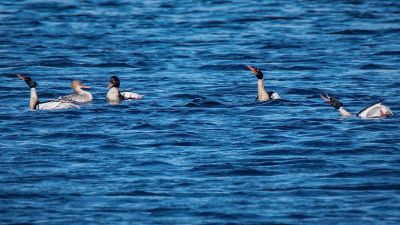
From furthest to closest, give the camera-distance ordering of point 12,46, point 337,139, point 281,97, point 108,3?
point 108,3 → point 12,46 → point 281,97 → point 337,139

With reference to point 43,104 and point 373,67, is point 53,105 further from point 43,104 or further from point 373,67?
point 373,67

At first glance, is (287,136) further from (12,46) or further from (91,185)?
(12,46)

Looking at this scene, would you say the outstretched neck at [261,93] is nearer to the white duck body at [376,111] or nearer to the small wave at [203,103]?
the small wave at [203,103]

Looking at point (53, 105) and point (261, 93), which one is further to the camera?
point (261, 93)

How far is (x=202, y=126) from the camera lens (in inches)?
920

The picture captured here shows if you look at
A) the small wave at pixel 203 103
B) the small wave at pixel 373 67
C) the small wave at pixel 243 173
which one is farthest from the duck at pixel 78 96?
the small wave at pixel 373 67

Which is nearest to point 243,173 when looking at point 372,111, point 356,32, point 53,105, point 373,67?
point 372,111

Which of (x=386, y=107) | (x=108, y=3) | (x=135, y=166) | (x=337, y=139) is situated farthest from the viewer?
(x=108, y=3)

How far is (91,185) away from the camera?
17922mm

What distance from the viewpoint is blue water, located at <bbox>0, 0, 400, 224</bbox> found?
54.9 feet

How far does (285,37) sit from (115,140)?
18.8m

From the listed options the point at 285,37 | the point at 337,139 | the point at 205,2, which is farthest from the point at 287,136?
the point at 205,2

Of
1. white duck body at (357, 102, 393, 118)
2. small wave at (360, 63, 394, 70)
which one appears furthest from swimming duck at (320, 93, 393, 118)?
small wave at (360, 63, 394, 70)

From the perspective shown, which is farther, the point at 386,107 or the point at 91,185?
the point at 386,107
